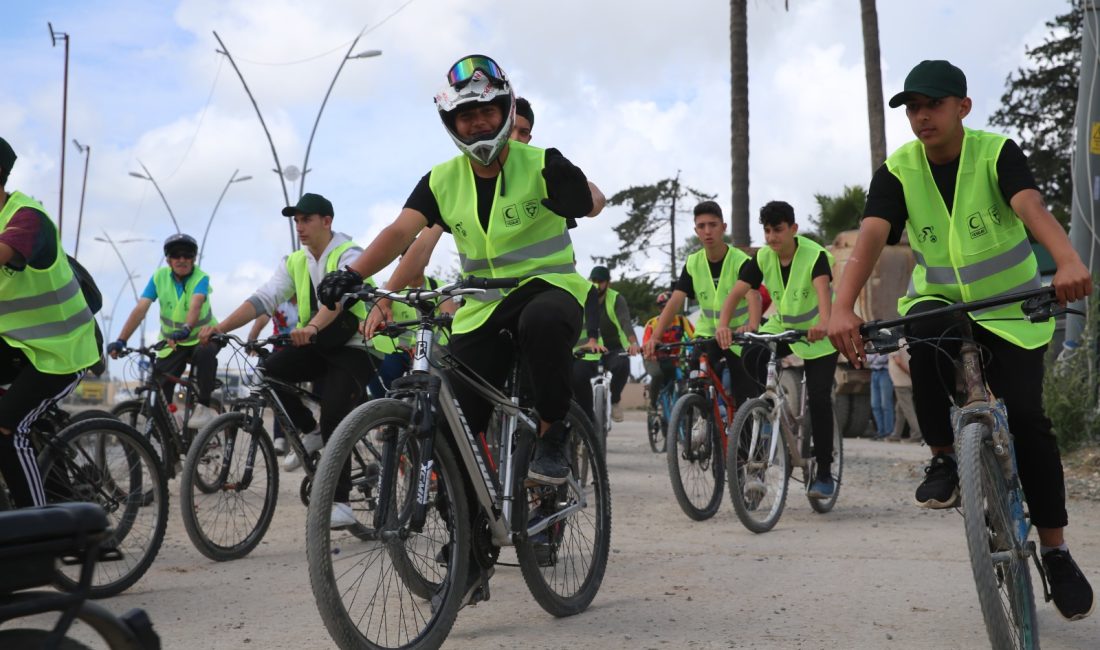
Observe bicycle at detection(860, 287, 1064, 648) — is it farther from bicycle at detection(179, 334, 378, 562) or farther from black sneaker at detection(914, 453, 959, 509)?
bicycle at detection(179, 334, 378, 562)

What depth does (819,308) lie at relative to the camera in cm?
897

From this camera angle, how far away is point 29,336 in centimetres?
577

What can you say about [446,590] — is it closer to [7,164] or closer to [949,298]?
[949,298]

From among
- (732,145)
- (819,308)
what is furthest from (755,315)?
(732,145)

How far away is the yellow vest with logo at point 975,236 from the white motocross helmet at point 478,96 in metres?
1.47

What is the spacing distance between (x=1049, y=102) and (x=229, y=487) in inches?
1509

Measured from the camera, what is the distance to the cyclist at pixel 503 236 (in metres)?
4.97

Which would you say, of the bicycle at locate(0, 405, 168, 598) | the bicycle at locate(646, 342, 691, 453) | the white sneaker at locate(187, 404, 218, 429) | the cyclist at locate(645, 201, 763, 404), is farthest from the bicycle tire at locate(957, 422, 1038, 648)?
the bicycle at locate(646, 342, 691, 453)

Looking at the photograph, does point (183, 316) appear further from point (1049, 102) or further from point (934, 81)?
point (1049, 102)

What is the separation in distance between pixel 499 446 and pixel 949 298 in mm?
1794

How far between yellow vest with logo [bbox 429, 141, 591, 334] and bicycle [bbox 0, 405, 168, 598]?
83.9 inches

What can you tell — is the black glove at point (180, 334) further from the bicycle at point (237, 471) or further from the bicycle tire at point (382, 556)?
the bicycle tire at point (382, 556)

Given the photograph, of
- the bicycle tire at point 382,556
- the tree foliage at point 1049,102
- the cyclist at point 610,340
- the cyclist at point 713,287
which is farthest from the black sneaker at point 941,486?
the tree foliage at point 1049,102

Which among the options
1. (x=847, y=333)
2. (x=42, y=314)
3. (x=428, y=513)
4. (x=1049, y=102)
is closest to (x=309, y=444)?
(x=42, y=314)
